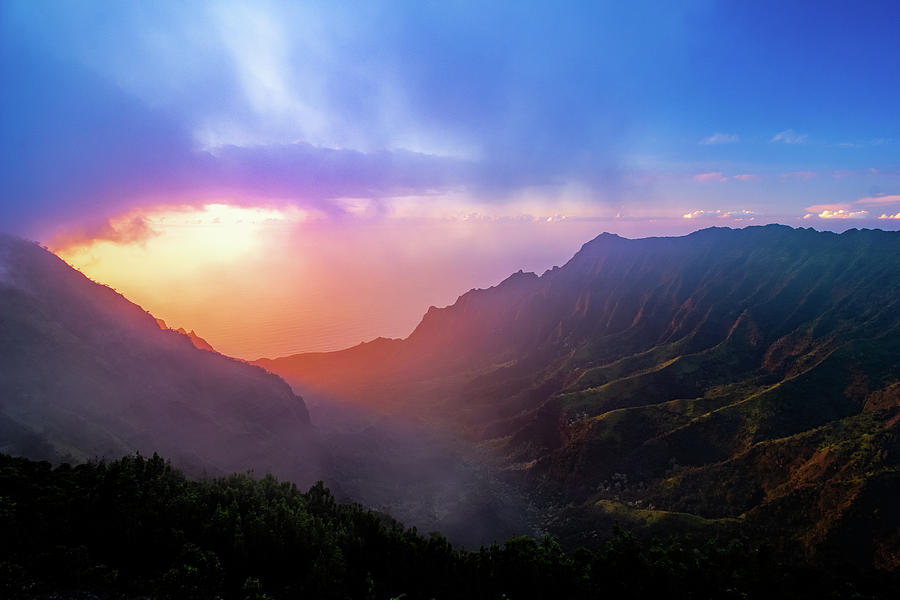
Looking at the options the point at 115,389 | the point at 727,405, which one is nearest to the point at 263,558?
the point at 115,389

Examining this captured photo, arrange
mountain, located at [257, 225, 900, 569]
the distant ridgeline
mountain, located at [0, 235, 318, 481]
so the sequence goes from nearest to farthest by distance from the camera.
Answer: the distant ridgeline → mountain, located at [257, 225, 900, 569] → mountain, located at [0, 235, 318, 481]

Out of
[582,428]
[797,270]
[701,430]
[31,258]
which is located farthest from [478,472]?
[797,270]

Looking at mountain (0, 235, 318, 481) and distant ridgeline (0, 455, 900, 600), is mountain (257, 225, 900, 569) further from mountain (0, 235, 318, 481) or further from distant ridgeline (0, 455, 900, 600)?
mountain (0, 235, 318, 481)

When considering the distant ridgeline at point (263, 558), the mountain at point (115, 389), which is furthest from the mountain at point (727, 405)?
the mountain at point (115, 389)

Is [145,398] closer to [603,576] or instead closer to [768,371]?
[603,576]

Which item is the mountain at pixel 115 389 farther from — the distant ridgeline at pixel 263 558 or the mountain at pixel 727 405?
the mountain at pixel 727 405

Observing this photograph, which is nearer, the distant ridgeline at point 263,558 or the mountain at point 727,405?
the distant ridgeline at point 263,558

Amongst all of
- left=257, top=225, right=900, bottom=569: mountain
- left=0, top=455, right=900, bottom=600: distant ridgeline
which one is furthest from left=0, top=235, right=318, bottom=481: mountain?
left=257, top=225, right=900, bottom=569: mountain
